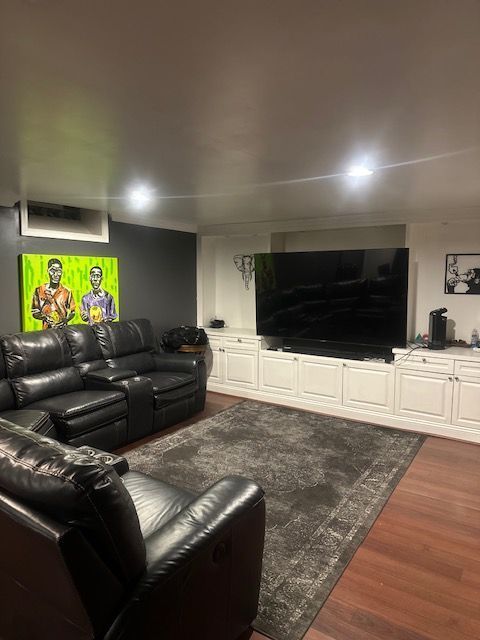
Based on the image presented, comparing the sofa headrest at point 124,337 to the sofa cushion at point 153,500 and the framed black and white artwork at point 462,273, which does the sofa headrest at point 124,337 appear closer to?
the sofa cushion at point 153,500

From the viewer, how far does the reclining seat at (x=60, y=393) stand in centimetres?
341

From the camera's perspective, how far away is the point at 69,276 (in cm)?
434

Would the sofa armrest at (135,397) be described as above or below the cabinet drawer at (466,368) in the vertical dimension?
below

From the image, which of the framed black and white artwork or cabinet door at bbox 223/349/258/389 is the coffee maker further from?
cabinet door at bbox 223/349/258/389

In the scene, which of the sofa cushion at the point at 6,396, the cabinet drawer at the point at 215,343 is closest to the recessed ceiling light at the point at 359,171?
the sofa cushion at the point at 6,396

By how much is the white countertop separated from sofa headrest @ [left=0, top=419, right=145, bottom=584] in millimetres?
3507

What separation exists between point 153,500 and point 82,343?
2451 mm

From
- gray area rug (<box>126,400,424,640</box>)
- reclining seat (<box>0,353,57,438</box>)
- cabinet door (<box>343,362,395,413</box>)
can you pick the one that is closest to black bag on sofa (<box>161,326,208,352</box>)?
gray area rug (<box>126,400,424,640</box>)

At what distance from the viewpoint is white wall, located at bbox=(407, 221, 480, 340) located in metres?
4.39

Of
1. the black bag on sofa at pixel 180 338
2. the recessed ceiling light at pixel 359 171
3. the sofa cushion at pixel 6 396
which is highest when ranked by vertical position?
the recessed ceiling light at pixel 359 171

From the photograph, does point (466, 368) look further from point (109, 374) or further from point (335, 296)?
point (109, 374)

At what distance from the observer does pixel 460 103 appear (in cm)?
163

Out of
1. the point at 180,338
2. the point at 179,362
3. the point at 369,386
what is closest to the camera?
the point at 369,386

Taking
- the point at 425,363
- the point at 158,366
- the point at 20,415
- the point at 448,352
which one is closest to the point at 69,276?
the point at 158,366
